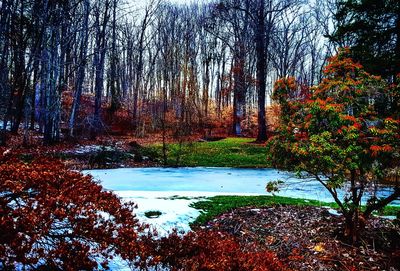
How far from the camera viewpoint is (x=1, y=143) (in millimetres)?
12719

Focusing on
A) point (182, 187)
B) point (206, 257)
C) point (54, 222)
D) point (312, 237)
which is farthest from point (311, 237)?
point (182, 187)

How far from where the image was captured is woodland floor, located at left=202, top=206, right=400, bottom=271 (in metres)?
4.62

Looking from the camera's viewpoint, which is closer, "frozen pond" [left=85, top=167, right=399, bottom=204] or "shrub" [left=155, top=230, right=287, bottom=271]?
"shrub" [left=155, top=230, right=287, bottom=271]

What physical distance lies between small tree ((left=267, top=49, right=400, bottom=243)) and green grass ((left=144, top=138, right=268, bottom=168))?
824 centimetres

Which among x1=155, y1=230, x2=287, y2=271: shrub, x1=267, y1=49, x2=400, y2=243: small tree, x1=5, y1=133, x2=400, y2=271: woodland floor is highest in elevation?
x1=267, y1=49, x2=400, y2=243: small tree

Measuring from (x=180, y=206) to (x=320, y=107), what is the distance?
3.10m

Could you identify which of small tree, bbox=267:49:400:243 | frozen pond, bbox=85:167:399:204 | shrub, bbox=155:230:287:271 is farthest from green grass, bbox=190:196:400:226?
shrub, bbox=155:230:287:271

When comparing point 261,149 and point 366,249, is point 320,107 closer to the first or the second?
point 366,249

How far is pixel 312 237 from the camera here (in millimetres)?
5305

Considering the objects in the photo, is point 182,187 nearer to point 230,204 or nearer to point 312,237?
point 230,204

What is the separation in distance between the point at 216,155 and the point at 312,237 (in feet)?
36.1

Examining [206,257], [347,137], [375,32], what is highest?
[375,32]

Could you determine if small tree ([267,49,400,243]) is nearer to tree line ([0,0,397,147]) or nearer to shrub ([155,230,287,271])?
shrub ([155,230,287,271])

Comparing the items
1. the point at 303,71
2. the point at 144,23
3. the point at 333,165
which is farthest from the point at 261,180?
the point at 303,71
